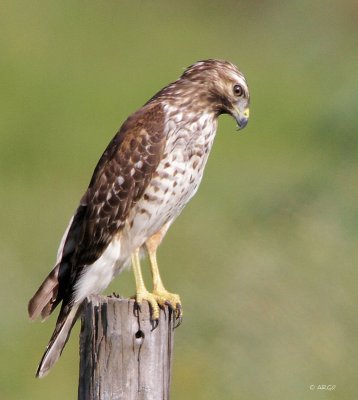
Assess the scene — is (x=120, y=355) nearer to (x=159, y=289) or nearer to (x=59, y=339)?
(x=59, y=339)

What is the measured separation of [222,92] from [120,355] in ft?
7.25

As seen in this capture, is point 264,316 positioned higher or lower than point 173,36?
lower

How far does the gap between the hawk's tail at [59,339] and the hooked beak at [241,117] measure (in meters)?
1.26

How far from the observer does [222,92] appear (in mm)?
8453

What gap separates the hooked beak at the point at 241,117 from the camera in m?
8.36

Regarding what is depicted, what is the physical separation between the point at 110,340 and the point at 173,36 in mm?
20220

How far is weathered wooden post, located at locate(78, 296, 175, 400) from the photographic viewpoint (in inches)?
260

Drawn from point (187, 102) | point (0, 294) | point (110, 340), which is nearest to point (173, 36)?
point (0, 294)

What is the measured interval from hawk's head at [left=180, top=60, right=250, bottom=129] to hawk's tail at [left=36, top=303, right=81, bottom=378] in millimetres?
1266

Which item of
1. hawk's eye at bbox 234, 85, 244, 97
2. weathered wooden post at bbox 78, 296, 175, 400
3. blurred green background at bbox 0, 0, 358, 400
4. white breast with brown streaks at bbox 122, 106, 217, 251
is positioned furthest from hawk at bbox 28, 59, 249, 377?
blurred green background at bbox 0, 0, 358, 400

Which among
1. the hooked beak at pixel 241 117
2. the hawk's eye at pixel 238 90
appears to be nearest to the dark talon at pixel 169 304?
the hooked beak at pixel 241 117

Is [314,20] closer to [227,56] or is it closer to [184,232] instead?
[227,56]

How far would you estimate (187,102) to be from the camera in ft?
27.3

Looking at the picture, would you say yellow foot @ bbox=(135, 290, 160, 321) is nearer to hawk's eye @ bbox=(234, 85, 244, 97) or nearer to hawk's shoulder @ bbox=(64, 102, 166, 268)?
hawk's shoulder @ bbox=(64, 102, 166, 268)
